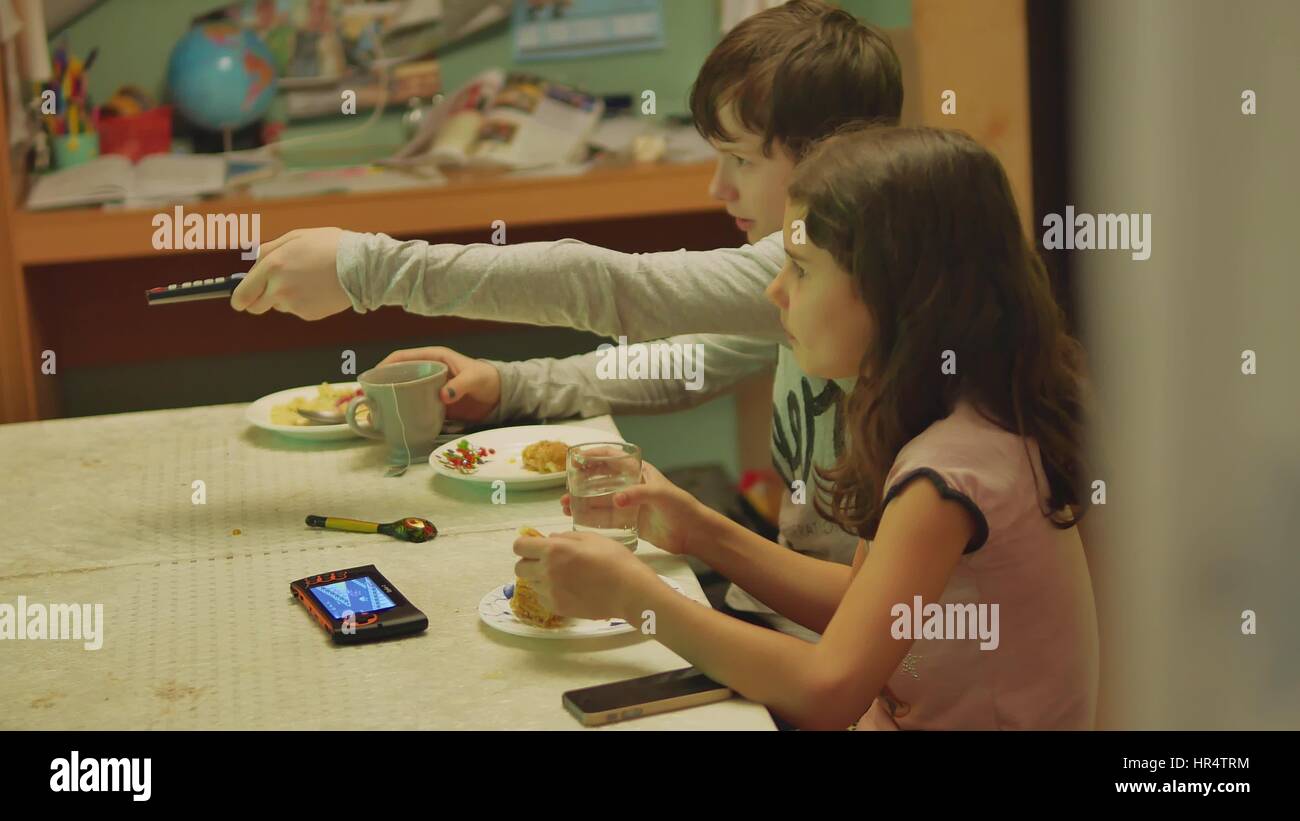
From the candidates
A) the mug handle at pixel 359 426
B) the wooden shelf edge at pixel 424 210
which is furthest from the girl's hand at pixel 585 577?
the wooden shelf edge at pixel 424 210

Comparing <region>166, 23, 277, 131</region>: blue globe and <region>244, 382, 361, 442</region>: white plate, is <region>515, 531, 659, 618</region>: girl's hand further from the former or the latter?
<region>166, 23, 277, 131</region>: blue globe

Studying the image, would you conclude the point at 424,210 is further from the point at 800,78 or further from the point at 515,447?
the point at 800,78

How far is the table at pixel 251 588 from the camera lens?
906 mm

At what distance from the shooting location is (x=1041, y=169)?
67.8 inches

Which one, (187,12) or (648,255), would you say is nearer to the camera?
(648,255)

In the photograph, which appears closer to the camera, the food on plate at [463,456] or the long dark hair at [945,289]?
the long dark hair at [945,289]

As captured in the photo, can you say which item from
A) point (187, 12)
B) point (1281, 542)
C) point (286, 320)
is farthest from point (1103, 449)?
point (187, 12)

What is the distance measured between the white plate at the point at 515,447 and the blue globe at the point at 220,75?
1305 millimetres

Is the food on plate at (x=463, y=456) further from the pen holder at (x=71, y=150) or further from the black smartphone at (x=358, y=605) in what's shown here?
the pen holder at (x=71, y=150)

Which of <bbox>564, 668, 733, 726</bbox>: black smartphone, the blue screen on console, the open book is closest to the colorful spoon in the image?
the blue screen on console

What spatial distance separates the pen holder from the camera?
7.77 ft

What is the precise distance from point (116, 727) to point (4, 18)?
1.70m

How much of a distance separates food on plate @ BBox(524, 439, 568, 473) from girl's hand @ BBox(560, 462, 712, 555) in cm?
20
